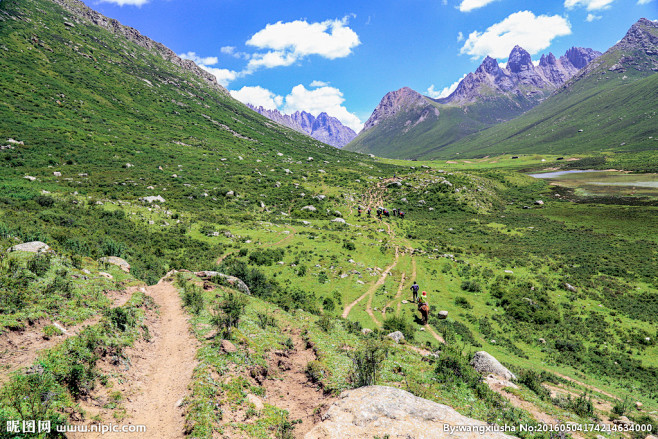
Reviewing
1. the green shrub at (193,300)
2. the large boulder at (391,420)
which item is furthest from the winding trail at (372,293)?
the large boulder at (391,420)

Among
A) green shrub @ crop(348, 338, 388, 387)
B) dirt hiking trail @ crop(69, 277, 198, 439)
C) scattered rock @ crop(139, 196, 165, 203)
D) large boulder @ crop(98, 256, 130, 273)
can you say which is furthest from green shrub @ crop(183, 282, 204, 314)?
scattered rock @ crop(139, 196, 165, 203)

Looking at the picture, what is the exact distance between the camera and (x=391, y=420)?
809 cm

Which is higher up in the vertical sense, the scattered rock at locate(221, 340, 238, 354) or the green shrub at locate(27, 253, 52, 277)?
the green shrub at locate(27, 253, 52, 277)

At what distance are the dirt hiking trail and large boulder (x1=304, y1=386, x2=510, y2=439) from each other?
4.74 metres

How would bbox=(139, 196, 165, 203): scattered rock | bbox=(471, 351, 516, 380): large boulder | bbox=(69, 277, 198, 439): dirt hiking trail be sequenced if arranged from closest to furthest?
bbox=(69, 277, 198, 439): dirt hiking trail, bbox=(471, 351, 516, 380): large boulder, bbox=(139, 196, 165, 203): scattered rock

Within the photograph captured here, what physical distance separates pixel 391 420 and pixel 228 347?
7.65 meters

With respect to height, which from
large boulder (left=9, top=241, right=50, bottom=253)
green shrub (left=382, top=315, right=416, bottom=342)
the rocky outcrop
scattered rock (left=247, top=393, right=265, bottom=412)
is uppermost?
the rocky outcrop

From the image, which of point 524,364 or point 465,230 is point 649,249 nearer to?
point 465,230

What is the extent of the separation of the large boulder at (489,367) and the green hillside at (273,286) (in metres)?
0.79

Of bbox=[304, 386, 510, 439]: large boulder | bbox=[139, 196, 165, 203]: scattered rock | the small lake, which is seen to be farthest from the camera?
the small lake

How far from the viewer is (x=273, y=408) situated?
9672 millimetres

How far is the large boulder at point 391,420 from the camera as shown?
772 centimetres

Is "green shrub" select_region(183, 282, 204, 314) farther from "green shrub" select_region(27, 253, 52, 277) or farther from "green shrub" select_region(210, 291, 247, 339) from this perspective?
"green shrub" select_region(27, 253, 52, 277)

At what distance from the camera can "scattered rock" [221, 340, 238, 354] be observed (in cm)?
1159
